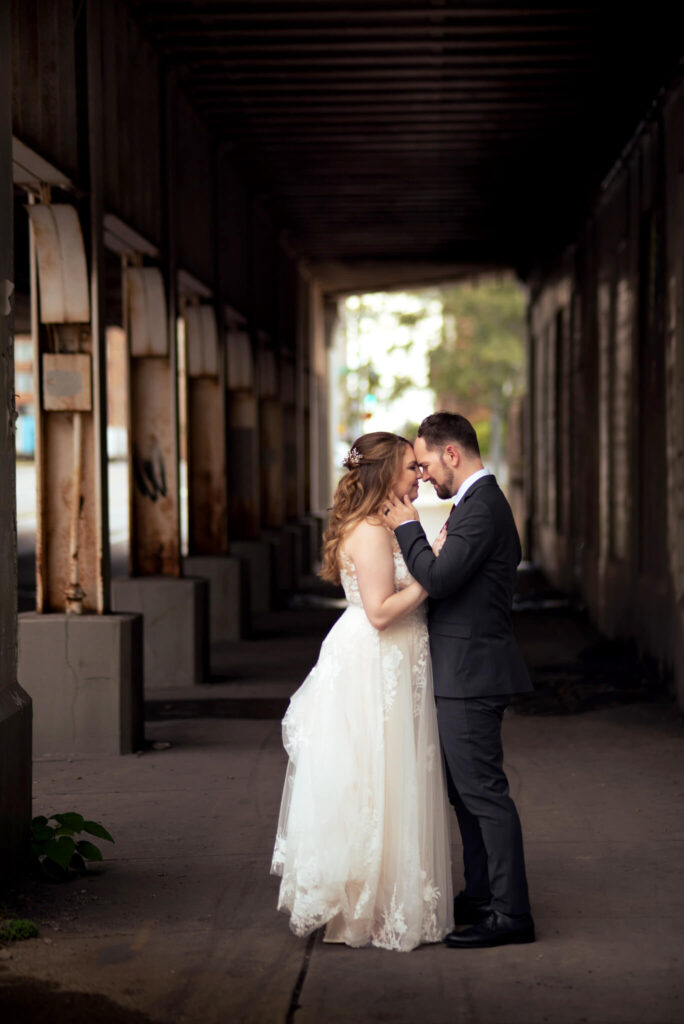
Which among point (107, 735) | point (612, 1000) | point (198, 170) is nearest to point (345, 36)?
point (198, 170)

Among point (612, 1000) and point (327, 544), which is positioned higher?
point (327, 544)

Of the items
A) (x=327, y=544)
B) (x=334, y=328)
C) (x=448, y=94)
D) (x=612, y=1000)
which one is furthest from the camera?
(x=334, y=328)

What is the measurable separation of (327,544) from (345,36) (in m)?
6.68

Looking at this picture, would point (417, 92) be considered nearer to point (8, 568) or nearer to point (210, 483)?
point (210, 483)

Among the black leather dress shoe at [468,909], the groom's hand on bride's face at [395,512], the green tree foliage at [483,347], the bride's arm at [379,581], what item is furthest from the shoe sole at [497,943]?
the green tree foliage at [483,347]

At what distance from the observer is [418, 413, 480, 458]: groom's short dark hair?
5.36m

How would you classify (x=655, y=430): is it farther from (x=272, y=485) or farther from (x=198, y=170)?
(x=272, y=485)

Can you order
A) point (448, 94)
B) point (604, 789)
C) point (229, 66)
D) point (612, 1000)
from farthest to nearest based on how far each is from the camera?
point (448, 94) → point (229, 66) → point (604, 789) → point (612, 1000)

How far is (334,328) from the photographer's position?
1296 inches

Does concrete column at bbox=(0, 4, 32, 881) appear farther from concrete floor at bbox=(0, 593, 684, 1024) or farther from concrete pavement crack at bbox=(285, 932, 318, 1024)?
concrete pavement crack at bbox=(285, 932, 318, 1024)

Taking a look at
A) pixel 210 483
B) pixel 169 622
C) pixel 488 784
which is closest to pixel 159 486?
pixel 169 622

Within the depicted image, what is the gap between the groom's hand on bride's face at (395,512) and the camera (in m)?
5.35

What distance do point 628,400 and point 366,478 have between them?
31.1 feet

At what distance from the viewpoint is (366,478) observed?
17.8 feet
